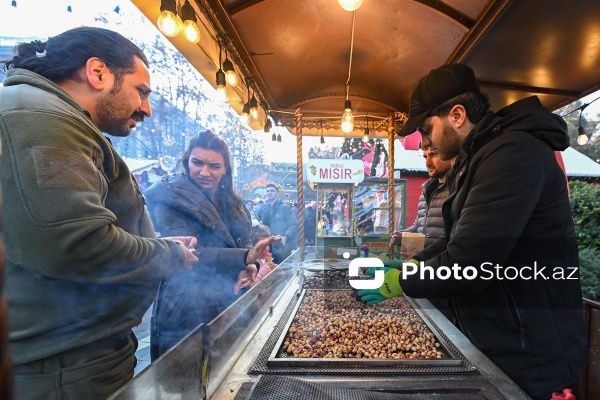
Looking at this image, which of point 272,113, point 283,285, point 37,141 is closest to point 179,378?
point 37,141

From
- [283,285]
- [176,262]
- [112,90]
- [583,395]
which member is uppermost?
[112,90]

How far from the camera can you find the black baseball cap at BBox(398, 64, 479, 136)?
1.74 m

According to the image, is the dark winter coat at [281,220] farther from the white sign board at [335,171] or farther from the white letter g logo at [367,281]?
the white sign board at [335,171]

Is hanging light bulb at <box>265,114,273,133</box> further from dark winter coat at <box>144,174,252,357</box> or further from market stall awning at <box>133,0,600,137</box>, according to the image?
dark winter coat at <box>144,174,252,357</box>

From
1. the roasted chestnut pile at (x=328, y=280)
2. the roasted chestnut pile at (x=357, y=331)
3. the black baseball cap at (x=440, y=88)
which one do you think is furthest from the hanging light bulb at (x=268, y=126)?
the black baseball cap at (x=440, y=88)

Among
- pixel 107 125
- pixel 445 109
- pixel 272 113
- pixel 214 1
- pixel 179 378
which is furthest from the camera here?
pixel 272 113

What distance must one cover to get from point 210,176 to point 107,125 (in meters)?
1.13

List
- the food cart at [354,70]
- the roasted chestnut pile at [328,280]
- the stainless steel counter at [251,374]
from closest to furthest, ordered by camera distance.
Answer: the stainless steel counter at [251,374]
the food cart at [354,70]
the roasted chestnut pile at [328,280]

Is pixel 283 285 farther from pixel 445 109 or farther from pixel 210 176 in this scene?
pixel 445 109

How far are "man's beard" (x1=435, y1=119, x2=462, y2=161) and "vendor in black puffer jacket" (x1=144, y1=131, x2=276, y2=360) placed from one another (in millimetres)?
1302

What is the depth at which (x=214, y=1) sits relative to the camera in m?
2.33

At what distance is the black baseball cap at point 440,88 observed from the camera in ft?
5.70

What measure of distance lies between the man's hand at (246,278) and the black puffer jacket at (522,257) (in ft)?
4.47

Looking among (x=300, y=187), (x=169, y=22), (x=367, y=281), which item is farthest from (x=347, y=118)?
(x=367, y=281)
